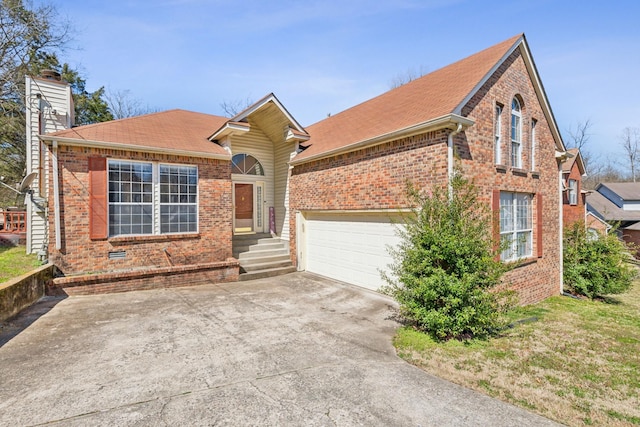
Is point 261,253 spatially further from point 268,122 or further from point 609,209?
point 609,209

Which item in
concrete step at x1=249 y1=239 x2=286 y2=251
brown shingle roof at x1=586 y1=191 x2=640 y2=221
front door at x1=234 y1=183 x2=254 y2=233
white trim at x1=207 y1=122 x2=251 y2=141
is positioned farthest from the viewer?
brown shingle roof at x1=586 y1=191 x2=640 y2=221

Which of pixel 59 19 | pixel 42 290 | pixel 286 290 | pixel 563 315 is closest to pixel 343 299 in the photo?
pixel 286 290

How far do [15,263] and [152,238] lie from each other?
3458 mm

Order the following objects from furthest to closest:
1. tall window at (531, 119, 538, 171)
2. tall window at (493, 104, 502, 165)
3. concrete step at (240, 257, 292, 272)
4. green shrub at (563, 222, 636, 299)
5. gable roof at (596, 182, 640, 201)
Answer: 1. gable roof at (596, 182, 640, 201)
2. concrete step at (240, 257, 292, 272)
3. green shrub at (563, 222, 636, 299)
4. tall window at (531, 119, 538, 171)
5. tall window at (493, 104, 502, 165)

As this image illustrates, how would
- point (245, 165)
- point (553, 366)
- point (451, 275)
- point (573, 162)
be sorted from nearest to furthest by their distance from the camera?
point (553, 366) → point (451, 275) → point (245, 165) → point (573, 162)

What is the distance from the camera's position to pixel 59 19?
16078 millimetres

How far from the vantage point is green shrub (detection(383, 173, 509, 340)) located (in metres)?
5.38

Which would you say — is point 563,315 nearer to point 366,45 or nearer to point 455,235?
point 455,235

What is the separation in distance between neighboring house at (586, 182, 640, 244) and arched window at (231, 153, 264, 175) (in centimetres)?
3204

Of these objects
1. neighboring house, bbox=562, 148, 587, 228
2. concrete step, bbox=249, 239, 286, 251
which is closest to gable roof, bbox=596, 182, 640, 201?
neighboring house, bbox=562, 148, 587, 228

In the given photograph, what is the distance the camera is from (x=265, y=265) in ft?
35.5

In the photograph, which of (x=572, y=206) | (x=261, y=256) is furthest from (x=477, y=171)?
(x=572, y=206)

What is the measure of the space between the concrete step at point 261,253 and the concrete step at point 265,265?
11.6 inches

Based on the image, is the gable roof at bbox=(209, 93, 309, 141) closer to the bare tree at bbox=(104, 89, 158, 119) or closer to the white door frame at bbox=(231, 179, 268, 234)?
the white door frame at bbox=(231, 179, 268, 234)
